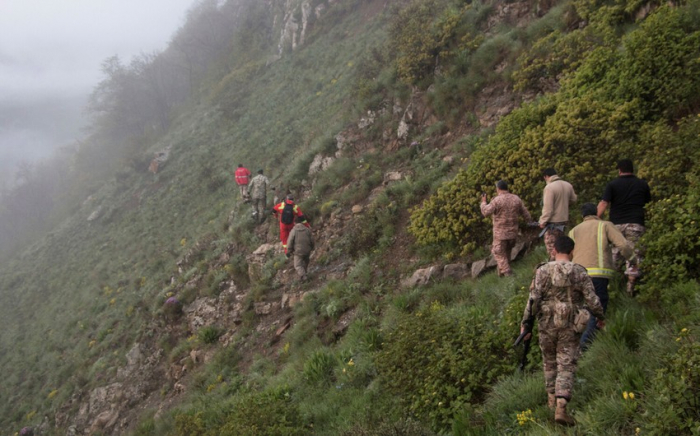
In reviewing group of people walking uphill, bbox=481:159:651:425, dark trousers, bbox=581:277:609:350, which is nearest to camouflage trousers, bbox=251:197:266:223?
group of people walking uphill, bbox=481:159:651:425

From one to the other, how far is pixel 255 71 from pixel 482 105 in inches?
1029

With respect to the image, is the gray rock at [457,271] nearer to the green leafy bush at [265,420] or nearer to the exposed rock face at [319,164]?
the green leafy bush at [265,420]

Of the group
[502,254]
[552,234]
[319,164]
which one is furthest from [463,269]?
[319,164]

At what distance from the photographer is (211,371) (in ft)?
28.9

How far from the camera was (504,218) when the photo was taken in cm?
618

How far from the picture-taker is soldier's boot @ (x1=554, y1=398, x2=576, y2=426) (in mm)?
3297

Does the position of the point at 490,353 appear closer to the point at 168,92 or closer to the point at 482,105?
the point at 482,105

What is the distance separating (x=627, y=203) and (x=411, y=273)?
3.83 metres

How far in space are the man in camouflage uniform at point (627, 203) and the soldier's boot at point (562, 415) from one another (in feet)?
6.53

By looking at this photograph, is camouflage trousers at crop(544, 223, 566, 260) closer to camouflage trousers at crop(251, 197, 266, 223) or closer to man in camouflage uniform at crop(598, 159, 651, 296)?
man in camouflage uniform at crop(598, 159, 651, 296)

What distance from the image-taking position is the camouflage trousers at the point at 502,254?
616cm

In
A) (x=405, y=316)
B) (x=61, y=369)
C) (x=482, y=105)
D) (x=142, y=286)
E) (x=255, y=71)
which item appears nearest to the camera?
(x=405, y=316)

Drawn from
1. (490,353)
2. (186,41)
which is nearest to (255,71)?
(186,41)

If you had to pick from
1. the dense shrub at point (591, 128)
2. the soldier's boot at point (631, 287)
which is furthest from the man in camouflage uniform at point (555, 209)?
→ the soldier's boot at point (631, 287)
